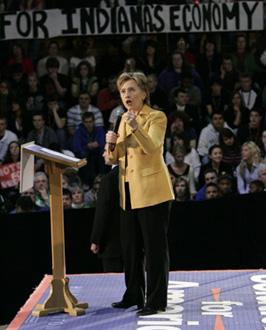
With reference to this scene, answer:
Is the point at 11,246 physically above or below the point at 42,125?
below

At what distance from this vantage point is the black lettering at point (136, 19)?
1100 centimetres

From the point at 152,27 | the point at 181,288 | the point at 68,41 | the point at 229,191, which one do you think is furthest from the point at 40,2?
the point at 181,288

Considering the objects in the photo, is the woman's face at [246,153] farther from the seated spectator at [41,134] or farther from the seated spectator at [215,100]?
the seated spectator at [41,134]

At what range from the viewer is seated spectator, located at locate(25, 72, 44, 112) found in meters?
11.3

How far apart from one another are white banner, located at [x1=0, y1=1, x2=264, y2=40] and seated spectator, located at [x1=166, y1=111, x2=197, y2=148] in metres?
0.94

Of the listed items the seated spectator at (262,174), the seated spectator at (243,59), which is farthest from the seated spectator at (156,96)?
the seated spectator at (262,174)

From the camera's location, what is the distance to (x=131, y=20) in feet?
36.1

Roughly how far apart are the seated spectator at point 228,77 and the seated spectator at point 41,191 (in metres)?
2.71

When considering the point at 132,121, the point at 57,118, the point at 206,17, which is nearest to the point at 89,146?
the point at 57,118

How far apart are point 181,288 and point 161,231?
89 cm

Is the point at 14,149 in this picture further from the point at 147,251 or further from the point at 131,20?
the point at 147,251

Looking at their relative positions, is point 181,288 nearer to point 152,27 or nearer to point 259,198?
point 259,198

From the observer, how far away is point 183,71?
38.1ft

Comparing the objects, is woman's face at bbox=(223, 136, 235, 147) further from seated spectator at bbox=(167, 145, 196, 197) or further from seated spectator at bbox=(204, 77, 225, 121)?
seated spectator at bbox=(204, 77, 225, 121)
